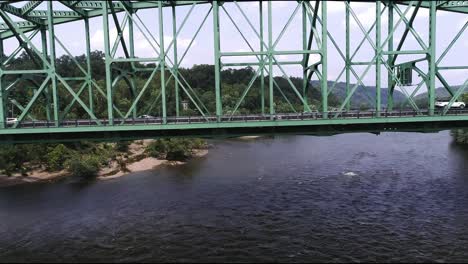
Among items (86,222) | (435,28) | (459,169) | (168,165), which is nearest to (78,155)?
(168,165)

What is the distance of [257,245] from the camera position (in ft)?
88.9

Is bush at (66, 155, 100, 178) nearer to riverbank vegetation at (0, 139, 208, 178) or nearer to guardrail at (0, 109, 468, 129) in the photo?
riverbank vegetation at (0, 139, 208, 178)

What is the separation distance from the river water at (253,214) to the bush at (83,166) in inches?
94.0

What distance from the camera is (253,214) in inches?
1305

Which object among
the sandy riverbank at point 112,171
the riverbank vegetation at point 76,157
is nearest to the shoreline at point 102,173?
the sandy riverbank at point 112,171

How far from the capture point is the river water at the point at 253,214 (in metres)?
26.3

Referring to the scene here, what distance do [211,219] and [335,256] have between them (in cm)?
1120

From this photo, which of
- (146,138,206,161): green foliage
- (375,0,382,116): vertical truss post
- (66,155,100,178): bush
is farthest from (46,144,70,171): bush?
(375,0,382,116): vertical truss post

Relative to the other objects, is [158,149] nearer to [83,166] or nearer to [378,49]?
[83,166]

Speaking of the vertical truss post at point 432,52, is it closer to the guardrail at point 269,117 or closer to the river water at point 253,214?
the guardrail at point 269,117

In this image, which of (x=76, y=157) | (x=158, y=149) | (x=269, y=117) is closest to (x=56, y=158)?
(x=76, y=157)

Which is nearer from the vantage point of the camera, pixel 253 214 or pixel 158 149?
pixel 253 214

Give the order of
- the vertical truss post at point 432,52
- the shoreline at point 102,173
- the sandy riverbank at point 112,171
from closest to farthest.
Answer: the vertical truss post at point 432,52 → the shoreline at point 102,173 → the sandy riverbank at point 112,171

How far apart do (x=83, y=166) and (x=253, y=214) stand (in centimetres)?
2632
